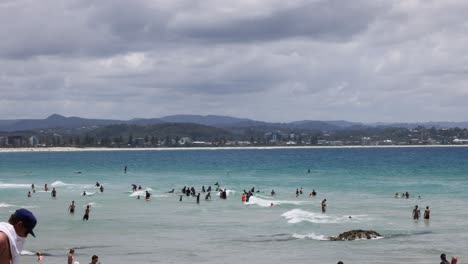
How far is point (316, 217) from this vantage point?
46.8 meters

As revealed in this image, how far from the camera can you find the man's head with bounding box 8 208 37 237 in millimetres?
5805

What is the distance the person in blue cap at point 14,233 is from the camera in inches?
224

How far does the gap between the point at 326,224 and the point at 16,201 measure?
105ft

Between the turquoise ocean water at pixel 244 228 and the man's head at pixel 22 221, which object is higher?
the man's head at pixel 22 221

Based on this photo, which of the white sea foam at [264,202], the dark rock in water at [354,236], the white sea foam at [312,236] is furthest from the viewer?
the white sea foam at [264,202]

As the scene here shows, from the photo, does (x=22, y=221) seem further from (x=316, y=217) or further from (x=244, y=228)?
(x=316, y=217)

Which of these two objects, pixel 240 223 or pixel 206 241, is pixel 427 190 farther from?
pixel 206 241

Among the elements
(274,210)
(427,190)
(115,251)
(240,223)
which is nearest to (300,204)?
(274,210)

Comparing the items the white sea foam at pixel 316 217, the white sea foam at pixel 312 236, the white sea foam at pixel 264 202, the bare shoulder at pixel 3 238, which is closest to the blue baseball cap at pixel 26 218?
the bare shoulder at pixel 3 238

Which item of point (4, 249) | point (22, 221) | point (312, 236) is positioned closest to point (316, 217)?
point (312, 236)

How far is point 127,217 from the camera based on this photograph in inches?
1903

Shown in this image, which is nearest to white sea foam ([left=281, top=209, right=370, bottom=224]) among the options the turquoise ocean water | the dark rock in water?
the turquoise ocean water

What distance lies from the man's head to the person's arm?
0.18 metres

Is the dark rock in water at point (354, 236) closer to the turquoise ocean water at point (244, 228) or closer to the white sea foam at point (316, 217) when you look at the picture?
the turquoise ocean water at point (244, 228)
